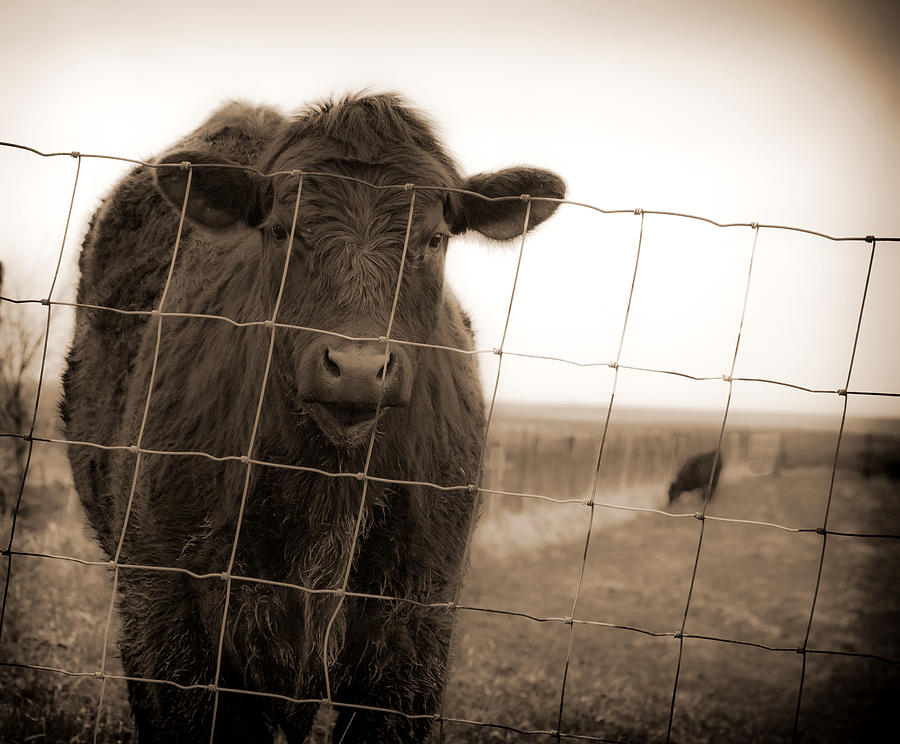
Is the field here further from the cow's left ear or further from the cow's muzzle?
the cow's left ear

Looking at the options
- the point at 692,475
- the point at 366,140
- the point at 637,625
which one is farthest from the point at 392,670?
the point at 692,475

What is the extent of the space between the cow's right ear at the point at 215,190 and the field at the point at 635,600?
1827 millimetres

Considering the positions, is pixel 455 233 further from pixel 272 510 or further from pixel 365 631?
pixel 365 631

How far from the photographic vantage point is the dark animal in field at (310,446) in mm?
2990

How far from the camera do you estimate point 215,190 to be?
127 inches

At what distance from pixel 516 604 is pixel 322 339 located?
568 centimetres

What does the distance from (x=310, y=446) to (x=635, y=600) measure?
5665 millimetres

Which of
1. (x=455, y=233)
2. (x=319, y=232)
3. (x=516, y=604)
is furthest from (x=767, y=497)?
(x=319, y=232)

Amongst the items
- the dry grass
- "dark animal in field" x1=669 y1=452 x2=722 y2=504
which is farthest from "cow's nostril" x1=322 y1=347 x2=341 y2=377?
"dark animal in field" x1=669 y1=452 x2=722 y2=504

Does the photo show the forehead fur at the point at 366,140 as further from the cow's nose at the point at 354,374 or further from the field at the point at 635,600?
the field at the point at 635,600

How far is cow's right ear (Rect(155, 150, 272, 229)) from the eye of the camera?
3.15 m


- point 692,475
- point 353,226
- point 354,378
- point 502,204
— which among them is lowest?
point 692,475

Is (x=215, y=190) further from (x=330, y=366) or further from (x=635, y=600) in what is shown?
(x=635, y=600)

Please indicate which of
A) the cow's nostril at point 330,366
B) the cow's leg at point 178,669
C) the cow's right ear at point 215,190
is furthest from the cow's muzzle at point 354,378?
the cow's leg at point 178,669
